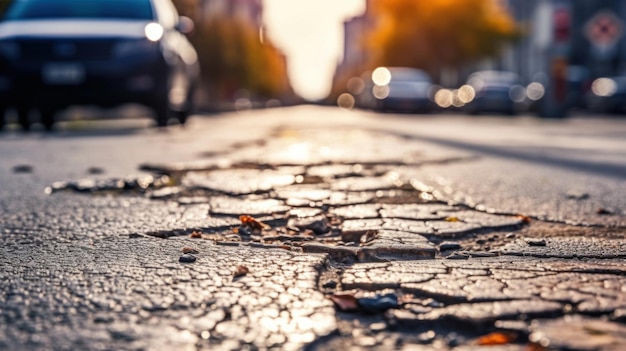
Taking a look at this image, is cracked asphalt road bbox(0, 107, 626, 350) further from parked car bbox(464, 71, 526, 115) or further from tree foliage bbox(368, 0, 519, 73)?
tree foliage bbox(368, 0, 519, 73)

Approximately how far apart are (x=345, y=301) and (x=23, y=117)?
7402 mm

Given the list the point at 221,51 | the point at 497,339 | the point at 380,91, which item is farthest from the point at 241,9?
the point at 497,339

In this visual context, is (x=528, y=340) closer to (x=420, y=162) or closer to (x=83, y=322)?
(x=83, y=322)

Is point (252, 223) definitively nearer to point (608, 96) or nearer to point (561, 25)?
point (561, 25)

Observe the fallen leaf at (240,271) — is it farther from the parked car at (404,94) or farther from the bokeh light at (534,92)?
the bokeh light at (534,92)

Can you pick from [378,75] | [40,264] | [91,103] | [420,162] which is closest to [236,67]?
[378,75]

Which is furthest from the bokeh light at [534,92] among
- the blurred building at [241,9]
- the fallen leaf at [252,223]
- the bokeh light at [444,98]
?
the fallen leaf at [252,223]

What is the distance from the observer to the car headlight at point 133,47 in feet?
24.9

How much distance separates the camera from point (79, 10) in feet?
26.4

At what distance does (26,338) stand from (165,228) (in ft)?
3.70

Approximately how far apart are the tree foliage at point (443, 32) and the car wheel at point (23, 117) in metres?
32.2

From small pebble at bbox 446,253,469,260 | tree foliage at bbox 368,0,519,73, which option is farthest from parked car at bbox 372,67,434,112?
small pebble at bbox 446,253,469,260

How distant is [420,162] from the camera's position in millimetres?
4883

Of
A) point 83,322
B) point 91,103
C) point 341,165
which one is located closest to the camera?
point 83,322
